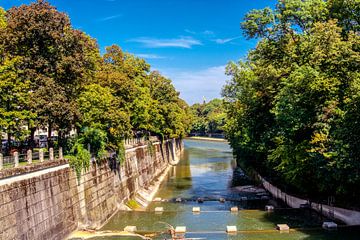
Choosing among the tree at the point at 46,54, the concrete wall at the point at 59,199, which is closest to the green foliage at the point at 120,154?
the concrete wall at the point at 59,199

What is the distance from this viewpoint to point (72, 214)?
23.3 m

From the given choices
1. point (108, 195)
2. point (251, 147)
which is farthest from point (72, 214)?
point (251, 147)

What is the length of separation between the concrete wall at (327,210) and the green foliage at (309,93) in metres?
1.02

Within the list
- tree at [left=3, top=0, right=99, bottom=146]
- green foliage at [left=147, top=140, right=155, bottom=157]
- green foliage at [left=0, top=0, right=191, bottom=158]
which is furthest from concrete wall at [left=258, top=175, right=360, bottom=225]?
green foliage at [left=147, top=140, right=155, bottom=157]

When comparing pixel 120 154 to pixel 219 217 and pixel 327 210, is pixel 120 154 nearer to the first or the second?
pixel 219 217

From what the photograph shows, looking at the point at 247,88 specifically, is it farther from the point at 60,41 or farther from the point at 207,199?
the point at 60,41

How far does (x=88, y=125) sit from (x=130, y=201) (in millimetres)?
10449

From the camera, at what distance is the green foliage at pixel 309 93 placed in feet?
73.7

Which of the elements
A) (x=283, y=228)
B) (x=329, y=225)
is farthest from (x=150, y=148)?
(x=329, y=225)

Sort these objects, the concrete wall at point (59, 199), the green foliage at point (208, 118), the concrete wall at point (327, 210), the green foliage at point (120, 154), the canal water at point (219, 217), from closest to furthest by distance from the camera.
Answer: the concrete wall at point (59, 199), the canal water at point (219, 217), the concrete wall at point (327, 210), the green foliage at point (120, 154), the green foliage at point (208, 118)

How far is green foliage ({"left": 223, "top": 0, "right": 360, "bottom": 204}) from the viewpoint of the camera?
22.5 m

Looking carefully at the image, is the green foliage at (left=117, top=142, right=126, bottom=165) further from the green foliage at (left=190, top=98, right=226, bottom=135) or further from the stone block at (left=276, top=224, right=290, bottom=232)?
the green foliage at (left=190, top=98, right=226, bottom=135)

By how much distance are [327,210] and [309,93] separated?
30.5 ft

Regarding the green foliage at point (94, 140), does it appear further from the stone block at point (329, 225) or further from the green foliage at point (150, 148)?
the green foliage at point (150, 148)
